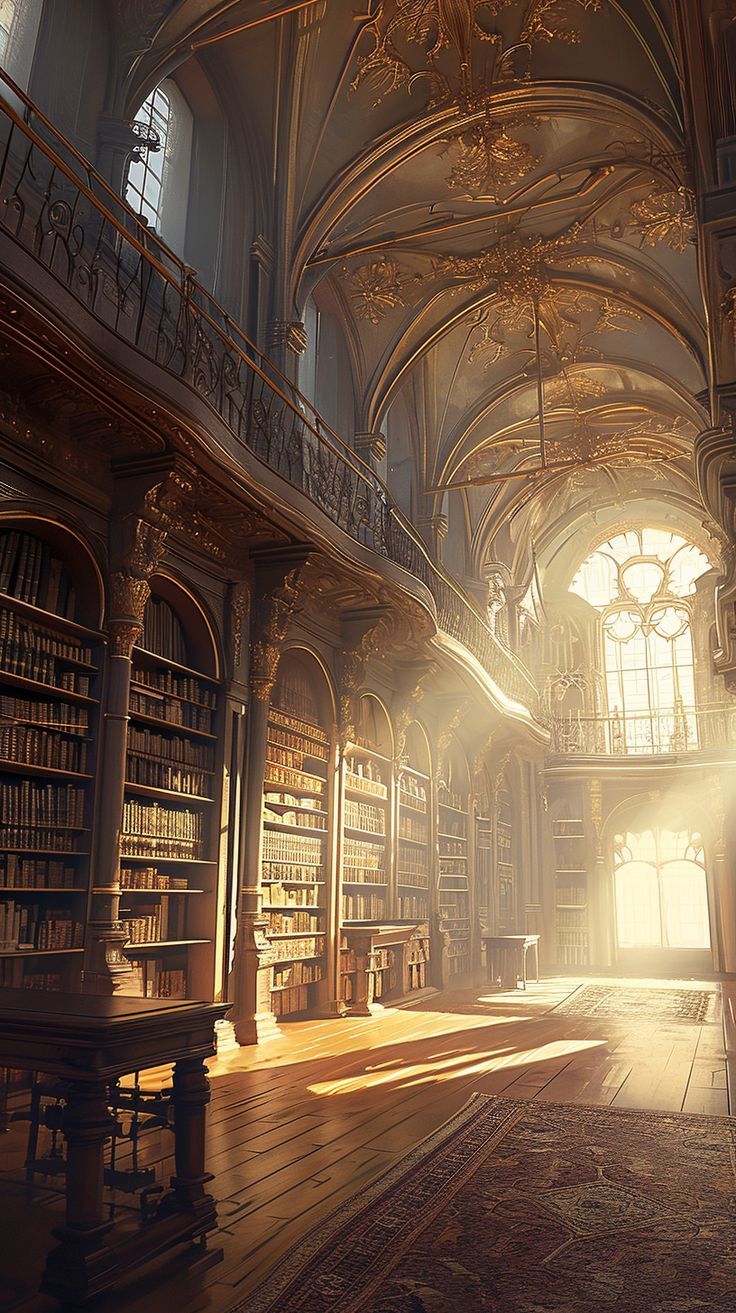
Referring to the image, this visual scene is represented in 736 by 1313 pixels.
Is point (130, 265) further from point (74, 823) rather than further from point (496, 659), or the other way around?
point (496, 659)

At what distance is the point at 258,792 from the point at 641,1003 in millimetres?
5708

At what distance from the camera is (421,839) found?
12492 millimetres

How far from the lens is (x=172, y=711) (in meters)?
7.00

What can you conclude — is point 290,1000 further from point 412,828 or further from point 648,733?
point 648,733

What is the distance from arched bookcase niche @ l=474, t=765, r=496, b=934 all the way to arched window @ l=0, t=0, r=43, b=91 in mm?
10964

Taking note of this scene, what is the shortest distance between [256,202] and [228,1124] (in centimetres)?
838

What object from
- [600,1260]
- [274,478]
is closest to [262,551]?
[274,478]

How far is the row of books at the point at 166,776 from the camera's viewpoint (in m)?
6.58

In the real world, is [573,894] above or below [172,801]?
below

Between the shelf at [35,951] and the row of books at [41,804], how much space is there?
68 cm

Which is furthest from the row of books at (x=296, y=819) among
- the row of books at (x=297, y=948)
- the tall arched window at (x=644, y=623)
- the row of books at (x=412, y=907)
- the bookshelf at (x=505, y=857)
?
the tall arched window at (x=644, y=623)

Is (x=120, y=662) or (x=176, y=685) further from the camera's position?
(x=176, y=685)

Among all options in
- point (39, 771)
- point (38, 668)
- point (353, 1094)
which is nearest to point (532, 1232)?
point (353, 1094)

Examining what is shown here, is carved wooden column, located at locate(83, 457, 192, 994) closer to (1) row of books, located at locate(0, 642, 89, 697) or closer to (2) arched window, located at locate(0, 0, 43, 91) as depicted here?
(1) row of books, located at locate(0, 642, 89, 697)
